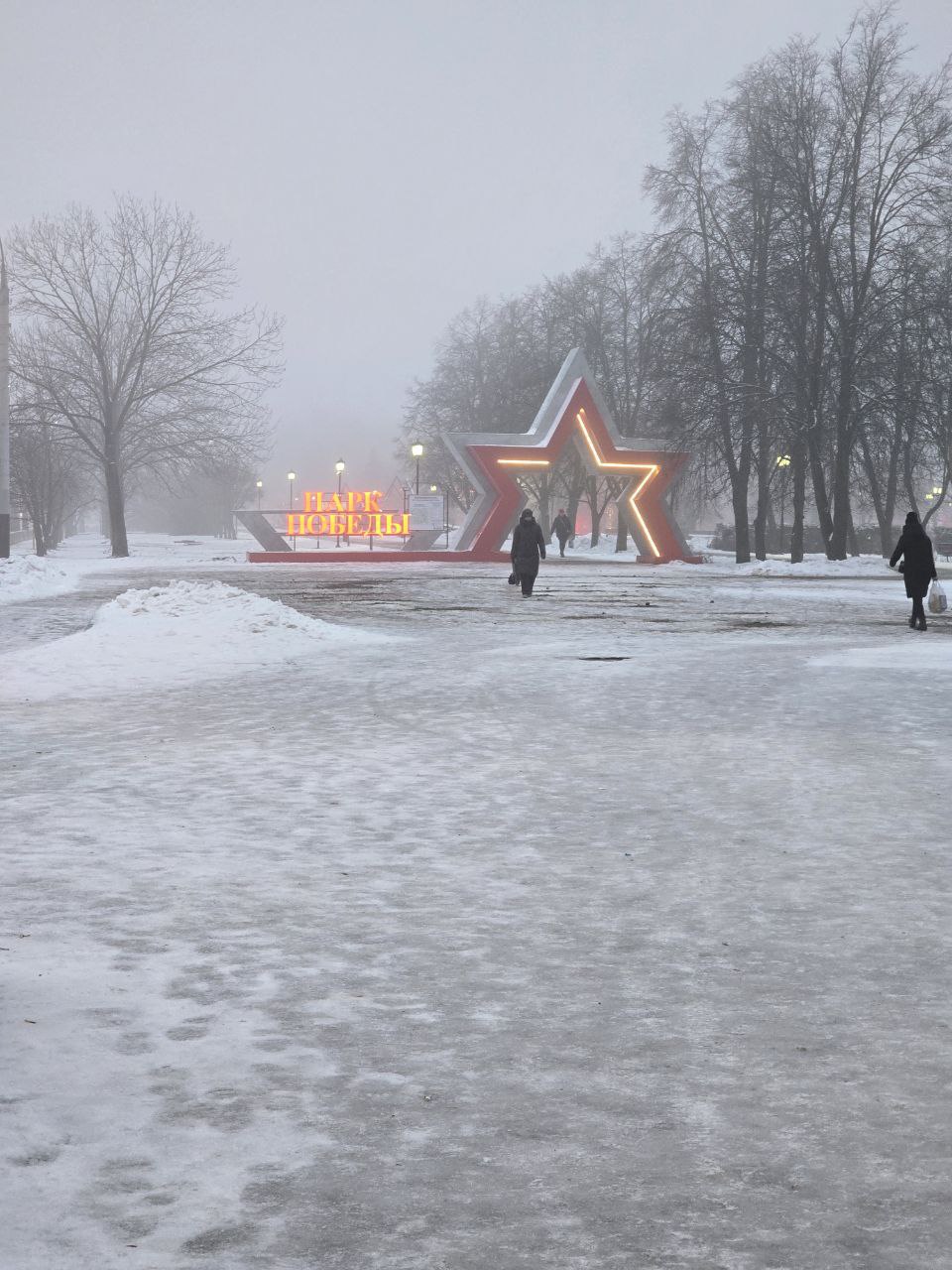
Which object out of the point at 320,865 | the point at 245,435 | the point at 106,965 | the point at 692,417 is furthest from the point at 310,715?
the point at 245,435

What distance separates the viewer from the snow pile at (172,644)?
13086 mm

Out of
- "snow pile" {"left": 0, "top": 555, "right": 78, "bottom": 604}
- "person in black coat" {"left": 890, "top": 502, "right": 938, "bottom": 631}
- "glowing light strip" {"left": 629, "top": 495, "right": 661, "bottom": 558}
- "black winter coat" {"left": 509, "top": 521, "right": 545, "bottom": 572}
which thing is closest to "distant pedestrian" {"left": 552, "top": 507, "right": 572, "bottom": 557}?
"glowing light strip" {"left": 629, "top": 495, "right": 661, "bottom": 558}

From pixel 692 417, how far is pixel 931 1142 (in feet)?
120

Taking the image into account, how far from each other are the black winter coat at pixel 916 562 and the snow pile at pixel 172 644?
7636 millimetres

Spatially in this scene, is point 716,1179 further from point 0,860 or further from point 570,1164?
point 0,860

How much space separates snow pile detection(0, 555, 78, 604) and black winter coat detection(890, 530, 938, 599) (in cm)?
1499

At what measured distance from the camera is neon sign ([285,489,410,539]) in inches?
2157

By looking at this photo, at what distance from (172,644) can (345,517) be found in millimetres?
40539

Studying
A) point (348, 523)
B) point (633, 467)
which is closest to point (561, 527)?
point (348, 523)

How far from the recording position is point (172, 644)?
15.4m

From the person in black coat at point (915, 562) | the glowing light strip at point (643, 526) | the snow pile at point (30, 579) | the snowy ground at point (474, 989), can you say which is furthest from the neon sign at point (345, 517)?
the snowy ground at point (474, 989)

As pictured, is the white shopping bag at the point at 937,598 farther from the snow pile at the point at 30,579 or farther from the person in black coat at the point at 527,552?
the snow pile at the point at 30,579

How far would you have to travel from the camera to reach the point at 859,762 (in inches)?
350

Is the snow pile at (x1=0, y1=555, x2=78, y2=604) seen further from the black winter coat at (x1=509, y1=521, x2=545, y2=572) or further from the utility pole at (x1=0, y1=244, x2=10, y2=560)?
the black winter coat at (x1=509, y1=521, x2=545, y2=572)
